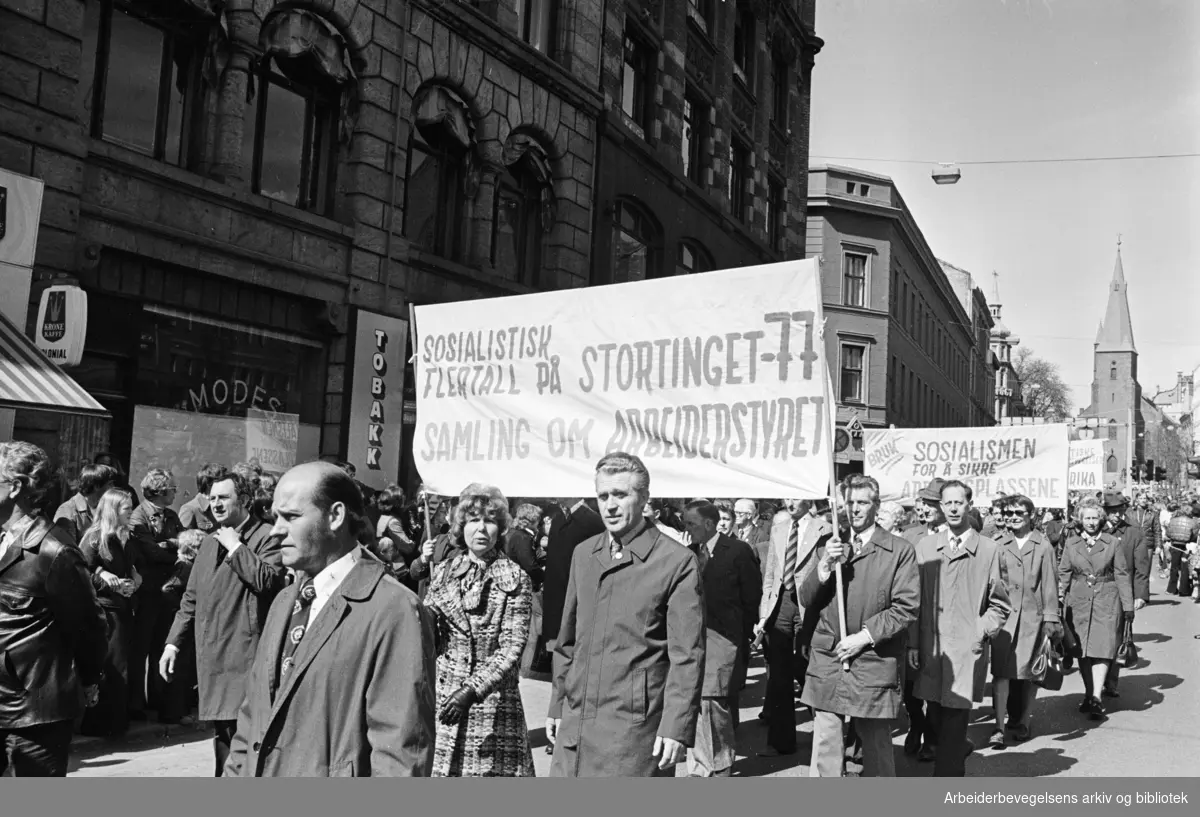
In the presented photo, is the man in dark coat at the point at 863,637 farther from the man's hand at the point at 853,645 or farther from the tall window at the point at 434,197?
the tall window at the point at 434,197

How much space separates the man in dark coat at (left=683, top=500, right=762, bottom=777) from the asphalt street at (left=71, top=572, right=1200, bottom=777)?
0.46 meters

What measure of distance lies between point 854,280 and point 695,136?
57.9 feet

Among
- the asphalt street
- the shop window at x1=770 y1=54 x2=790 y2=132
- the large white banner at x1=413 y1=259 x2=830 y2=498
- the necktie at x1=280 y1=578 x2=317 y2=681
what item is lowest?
the asphalt street

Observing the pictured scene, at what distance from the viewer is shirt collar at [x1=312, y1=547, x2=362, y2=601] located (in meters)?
3.32

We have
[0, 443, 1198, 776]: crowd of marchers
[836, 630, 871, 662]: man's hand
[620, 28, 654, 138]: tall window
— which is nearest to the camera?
[0, 443, 1198, 776]: crowd of marchers

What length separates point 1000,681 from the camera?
9.42 metres

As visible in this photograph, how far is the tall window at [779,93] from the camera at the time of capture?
30219 millimetres

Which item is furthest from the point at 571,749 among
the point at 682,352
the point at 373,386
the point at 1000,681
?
the point at 373,386

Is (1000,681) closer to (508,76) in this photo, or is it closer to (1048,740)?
(1048,740)

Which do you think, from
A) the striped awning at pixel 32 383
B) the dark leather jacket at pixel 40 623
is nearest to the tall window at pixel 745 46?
the striped awning at pixel 32 383

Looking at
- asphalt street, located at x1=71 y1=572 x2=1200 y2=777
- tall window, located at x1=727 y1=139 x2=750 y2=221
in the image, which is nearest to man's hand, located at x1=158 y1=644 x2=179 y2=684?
asphalt street, located at x1=71 y1=572 x2=1200 y2=777

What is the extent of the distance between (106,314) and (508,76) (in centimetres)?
811

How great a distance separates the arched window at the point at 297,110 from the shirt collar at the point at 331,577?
11.5 metres

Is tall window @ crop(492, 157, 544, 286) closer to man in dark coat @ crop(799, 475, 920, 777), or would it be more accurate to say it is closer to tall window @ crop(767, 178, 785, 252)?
man in dark coat @ crop(799, 475, 920, 777)
